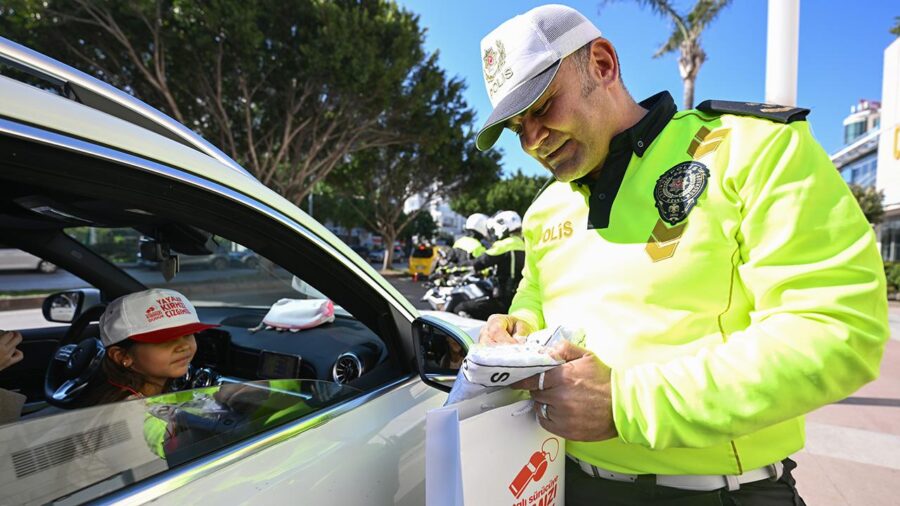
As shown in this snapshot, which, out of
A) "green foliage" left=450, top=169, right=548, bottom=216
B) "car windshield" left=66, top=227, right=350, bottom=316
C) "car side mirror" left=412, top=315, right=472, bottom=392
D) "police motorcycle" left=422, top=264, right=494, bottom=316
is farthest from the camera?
"green foliage" left=450, top=169, right=548, bottom=216

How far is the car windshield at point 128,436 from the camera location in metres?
1.00

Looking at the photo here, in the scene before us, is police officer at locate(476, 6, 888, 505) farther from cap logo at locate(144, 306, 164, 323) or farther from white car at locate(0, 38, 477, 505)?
cap logo at locate(144, 306, 164, 323)

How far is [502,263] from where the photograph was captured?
651cm

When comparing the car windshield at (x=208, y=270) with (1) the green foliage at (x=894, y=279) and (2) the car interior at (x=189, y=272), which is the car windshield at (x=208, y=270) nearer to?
(2) the car interior at (x=189, y=272)

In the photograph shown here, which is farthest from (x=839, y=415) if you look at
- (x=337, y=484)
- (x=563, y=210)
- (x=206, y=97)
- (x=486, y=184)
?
(x=486, y=184)

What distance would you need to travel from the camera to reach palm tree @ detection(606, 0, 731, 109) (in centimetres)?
1022

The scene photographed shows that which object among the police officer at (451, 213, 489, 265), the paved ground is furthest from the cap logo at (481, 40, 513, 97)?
the police officer at (451, 213, 489, 265)

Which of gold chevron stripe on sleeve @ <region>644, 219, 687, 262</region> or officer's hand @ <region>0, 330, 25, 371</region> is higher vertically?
gold chevron stripe on sleeve @ <region>644, 219, 687, 262</region>

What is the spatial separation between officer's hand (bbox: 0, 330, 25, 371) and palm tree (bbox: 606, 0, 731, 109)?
1127 cm

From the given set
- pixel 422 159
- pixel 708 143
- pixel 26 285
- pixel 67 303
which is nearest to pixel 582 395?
pixel 708 143

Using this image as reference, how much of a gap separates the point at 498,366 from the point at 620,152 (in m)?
0.65

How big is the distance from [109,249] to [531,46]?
8.05 ft

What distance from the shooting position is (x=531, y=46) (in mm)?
1080

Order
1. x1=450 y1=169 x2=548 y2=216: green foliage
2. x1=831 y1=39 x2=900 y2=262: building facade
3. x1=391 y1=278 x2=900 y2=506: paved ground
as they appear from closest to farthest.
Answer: x1=391 y1=278 x2=900 y2=506: paved ground, x1=831 y1=39 x2=900 y2=262: building facade, x1=450 y1=169 x2=548 y2=216: green foliage
